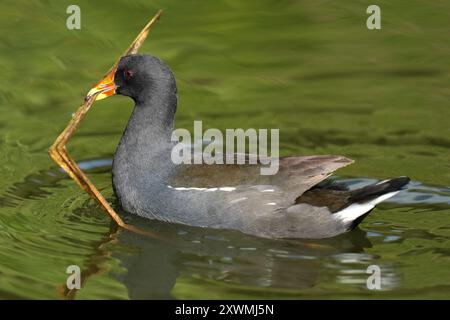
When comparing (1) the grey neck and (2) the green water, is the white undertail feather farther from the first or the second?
(1) the grey neck

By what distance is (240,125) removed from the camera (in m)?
9.10

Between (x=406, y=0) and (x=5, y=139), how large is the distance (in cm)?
473

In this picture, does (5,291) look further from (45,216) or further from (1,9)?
(1,9)

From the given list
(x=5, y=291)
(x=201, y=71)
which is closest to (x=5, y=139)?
(x=201, y=71)

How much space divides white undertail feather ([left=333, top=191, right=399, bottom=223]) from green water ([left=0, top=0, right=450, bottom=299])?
0.18 metres

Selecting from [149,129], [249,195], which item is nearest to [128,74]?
[149,129]

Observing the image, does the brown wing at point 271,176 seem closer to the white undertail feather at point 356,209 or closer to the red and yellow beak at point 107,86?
the white undertail feather at point 356,209

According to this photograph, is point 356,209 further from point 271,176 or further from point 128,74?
point 128,74

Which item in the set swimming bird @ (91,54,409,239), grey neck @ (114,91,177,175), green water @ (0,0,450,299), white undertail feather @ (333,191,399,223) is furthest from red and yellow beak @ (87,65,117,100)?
white undertail feather @ (333,191,399,223)

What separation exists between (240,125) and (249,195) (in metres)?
2.14

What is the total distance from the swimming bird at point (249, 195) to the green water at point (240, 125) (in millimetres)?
108

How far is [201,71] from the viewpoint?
10.1 meters

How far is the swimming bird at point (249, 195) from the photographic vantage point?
695cm

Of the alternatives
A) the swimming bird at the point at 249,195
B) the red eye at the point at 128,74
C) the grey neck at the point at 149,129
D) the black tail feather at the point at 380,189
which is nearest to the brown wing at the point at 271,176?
the swimming bird at the point at 249,195
